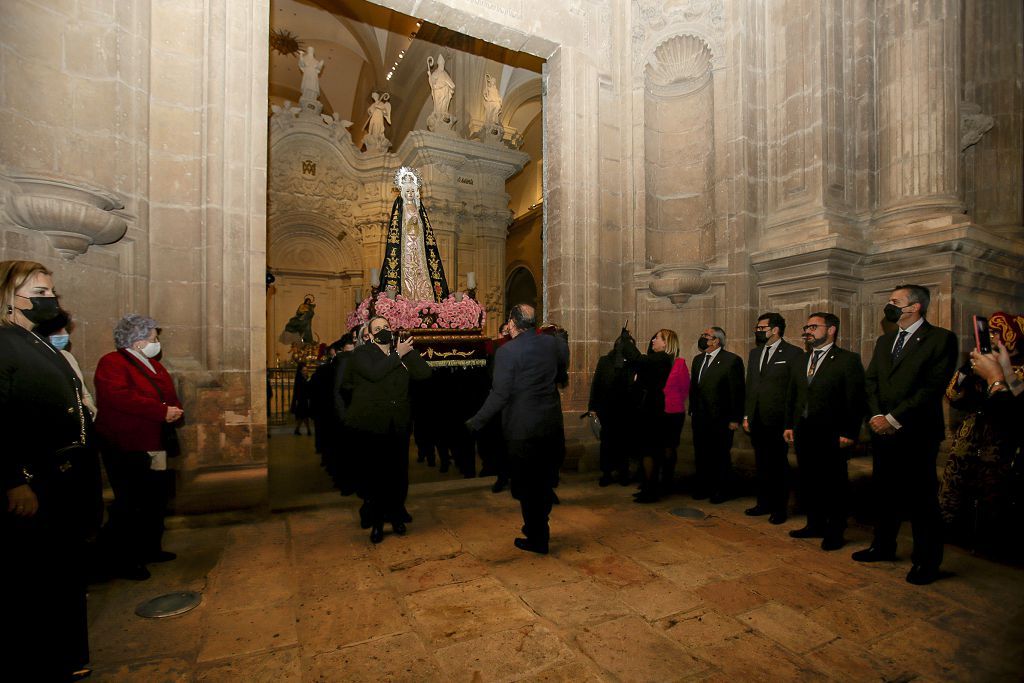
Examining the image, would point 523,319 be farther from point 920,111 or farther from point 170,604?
point 920,111

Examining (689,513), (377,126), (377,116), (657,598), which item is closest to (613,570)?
(657,598)

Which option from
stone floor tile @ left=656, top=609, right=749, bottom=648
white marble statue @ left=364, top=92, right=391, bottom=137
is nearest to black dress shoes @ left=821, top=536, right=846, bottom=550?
stone floor tile @ left=656, top=609, right=749, bottom=648

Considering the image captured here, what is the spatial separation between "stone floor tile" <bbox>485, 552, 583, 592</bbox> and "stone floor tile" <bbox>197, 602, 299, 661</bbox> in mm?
1160

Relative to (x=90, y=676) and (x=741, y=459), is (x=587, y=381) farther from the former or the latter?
(x=90, y=676)

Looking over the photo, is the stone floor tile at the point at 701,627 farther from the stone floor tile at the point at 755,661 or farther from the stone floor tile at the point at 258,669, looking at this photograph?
the stone floor tile at the point at 258,669

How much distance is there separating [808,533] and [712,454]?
1.14 metres

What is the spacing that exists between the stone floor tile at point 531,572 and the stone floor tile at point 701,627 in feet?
2.14

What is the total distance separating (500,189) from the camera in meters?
14.0

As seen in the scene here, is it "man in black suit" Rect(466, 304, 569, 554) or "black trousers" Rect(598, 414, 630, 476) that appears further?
"black trousers" Rect(598, 414, 630, 476)

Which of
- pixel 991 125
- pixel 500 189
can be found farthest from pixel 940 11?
pixel 500 189

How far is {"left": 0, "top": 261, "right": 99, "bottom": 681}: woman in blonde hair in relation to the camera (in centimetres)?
183

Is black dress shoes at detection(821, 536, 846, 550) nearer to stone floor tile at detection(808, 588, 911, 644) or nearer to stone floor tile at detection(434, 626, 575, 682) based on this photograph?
stone floor tile at detection(808, 588, 911, 644)

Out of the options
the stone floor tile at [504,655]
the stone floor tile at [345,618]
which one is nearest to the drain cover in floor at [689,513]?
the stone floor tile at [504,655]

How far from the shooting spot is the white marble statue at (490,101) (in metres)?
13.8
